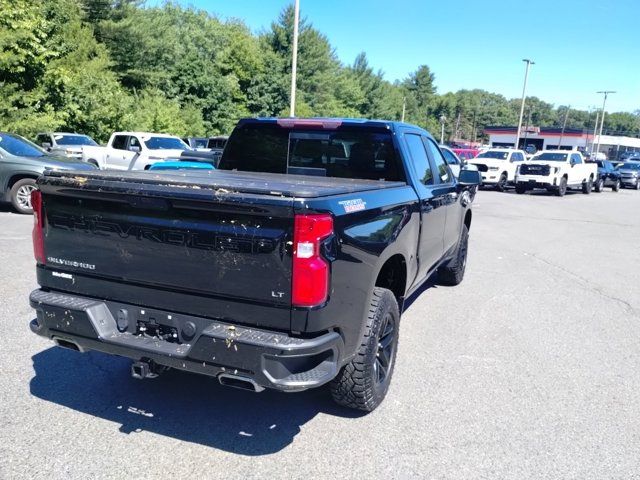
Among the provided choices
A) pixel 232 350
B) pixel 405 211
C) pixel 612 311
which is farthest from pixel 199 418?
pixel 612 311

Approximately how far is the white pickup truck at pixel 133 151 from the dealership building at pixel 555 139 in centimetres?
7697

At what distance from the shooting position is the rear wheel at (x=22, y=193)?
36.5 ft

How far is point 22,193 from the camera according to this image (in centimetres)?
1121

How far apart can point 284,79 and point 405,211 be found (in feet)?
168

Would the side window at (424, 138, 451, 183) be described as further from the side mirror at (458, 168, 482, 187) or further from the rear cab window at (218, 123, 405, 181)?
the rear cab window at (218, 123, 405, 181)

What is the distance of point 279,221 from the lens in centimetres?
276

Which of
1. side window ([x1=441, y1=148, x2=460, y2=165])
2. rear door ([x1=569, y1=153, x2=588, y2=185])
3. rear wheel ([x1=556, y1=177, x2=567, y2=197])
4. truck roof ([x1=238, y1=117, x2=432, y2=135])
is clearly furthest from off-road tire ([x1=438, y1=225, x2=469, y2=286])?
rear door ([x1=569, y1=153, x2=588, y2=185])

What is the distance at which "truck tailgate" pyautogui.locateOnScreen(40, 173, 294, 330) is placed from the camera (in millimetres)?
2799

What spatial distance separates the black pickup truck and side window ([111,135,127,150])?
16309 mm

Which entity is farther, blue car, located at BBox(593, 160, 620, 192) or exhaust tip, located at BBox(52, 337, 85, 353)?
blue car, located at BBox(593, 160, 620, 192)

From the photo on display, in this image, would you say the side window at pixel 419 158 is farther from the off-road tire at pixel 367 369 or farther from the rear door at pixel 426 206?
the off-road tire at pixel 367 369

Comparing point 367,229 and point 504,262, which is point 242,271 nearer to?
point 367,229

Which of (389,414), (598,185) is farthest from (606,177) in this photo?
(389,414)

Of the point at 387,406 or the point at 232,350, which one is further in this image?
the point at 387,406
